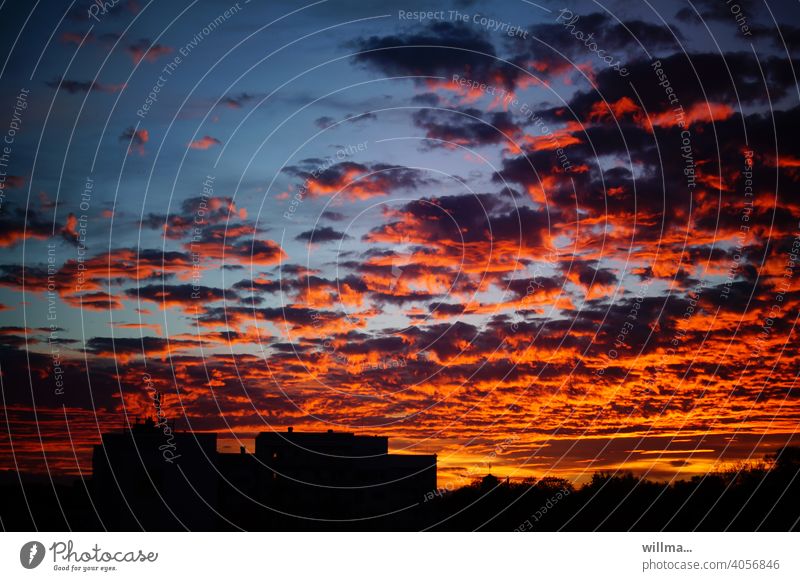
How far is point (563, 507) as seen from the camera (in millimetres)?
45594

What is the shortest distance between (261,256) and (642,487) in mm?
19464
